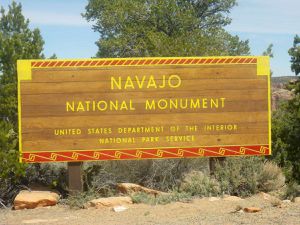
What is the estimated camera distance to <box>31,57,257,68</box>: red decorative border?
35.0ft

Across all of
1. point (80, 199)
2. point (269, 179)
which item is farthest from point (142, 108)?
point (269, 179)

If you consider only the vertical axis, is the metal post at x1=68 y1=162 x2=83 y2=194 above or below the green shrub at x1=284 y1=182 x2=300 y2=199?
above

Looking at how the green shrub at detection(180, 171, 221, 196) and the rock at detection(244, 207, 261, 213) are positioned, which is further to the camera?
the green shrub at detection(180, 171, 221, 196)

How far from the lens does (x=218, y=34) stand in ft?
105

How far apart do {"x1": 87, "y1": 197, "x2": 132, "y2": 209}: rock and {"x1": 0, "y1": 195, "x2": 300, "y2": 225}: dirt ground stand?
20cm

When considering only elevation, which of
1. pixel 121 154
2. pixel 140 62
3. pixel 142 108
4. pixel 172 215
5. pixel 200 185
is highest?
pixel 140 62

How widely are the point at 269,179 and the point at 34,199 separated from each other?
458 cm

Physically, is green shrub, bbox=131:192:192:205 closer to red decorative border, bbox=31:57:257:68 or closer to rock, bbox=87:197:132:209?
rock, bbox=87:197:132:209

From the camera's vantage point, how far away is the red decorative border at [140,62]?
10656 mm

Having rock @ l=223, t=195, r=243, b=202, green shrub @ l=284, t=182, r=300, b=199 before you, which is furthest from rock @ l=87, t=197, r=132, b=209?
green shrub @ l=284, t=182, r=300, b=199

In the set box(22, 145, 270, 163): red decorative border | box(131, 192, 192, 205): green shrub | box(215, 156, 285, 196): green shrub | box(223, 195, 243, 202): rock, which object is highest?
box(22, 145, 270, 163): red decorative border

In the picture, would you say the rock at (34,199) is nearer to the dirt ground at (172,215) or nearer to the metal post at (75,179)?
Answer: the dirt ground at (172,215)

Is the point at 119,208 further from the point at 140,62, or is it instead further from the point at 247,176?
the point at 140,62

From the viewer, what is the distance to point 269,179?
1109 cm
